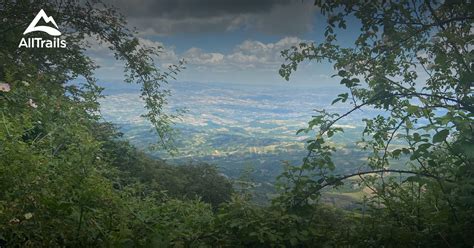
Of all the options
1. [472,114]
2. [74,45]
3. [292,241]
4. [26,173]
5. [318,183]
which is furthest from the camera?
[74,45]

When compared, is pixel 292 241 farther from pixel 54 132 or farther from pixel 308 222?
pixel 54 132

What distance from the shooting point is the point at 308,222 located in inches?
182

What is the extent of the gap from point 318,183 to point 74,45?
1064cm

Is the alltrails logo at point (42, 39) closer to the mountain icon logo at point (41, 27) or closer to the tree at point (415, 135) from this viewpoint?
the mountain icon logo at point (41, 27)

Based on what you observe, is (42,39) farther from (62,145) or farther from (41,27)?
(62,145)

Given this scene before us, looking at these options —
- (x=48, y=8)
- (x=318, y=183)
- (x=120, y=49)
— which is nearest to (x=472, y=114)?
(x=318, y=183)

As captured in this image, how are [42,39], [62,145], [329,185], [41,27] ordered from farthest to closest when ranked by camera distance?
[42,39], [41,27], [62,145], [329,185]

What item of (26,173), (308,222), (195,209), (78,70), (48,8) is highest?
(48,8)

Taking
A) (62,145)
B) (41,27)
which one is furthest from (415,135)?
(41,27)

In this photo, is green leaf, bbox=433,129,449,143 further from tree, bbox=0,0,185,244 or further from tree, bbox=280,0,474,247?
tree, bbox=0,0,185,244

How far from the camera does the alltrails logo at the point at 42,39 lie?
1052 cm

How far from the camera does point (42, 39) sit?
11.1 metres

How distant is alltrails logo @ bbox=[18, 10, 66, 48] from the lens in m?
10.5

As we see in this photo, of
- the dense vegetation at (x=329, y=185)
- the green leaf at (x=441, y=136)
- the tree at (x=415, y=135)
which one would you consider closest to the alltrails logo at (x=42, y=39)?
the dense vegetation at (x=329, y=185)
